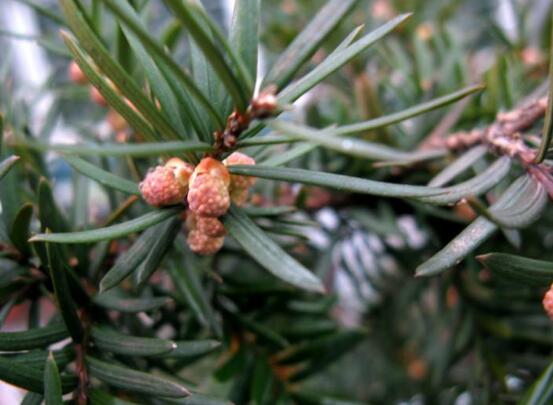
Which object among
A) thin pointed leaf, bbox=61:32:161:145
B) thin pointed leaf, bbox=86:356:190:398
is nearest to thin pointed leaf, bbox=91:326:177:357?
thin pointed leaf, bbox=86:356:190:398

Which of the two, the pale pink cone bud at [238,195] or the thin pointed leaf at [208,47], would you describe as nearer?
the thin pointed leaf at [208,47]

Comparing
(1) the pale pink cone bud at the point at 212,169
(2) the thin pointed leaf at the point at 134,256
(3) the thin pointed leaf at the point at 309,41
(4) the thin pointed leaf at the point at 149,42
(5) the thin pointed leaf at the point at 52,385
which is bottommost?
(5) the thin pointed leaf at the point at 52,385

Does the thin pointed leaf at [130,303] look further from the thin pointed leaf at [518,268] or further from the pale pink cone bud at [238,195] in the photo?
the thin pointed leaf at [518,268]

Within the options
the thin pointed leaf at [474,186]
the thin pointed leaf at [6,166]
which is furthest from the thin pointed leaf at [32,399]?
the thin pointed leaf at [474,186]

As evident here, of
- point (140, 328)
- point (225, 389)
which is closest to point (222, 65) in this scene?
point (140, 328)

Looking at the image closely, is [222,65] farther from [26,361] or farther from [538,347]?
[538,347]

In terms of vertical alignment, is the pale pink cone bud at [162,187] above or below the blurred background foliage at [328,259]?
above

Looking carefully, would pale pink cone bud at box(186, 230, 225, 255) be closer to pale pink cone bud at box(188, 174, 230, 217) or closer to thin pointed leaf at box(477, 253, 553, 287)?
pale pink cone bud at box(188, 174, 230, 217)
